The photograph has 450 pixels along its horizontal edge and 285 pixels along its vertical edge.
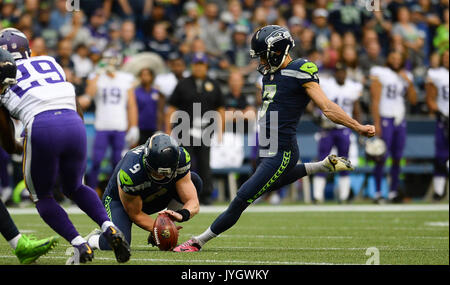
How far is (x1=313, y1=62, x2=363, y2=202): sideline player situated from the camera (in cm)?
1275

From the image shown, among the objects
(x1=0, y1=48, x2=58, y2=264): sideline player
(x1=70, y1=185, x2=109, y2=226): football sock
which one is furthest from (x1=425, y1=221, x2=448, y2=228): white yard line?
(x1=0, y1=48, x2=58, y2=264): sideline player

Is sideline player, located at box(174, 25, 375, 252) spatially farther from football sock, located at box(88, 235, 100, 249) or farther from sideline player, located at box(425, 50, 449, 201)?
sideline player, located at box(425, 50, 449, 201)

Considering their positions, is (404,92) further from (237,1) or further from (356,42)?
(237,1)

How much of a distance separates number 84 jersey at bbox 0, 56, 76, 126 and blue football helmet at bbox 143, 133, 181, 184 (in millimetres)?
708

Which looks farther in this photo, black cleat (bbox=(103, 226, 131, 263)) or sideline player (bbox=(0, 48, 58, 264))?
sideline player (bbox=(0, 48, 58, 264))

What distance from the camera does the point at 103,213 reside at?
581 centimetres

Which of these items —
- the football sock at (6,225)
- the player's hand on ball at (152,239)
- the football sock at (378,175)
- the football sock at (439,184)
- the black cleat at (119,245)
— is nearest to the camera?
the black cleat at (119,245)

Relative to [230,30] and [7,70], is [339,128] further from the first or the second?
[7,70]

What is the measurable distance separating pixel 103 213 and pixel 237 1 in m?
11.1

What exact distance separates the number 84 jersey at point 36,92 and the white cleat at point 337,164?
6.98 feet

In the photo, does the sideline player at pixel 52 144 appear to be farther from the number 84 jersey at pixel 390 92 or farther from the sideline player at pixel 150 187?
the number 84 jersey at pixel 390 92

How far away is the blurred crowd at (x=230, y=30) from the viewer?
14.1 m

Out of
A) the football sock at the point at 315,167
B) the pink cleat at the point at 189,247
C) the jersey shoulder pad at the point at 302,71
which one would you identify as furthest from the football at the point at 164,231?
the jersey shoulder pad at the point at 302,71

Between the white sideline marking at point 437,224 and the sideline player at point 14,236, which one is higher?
the sideline player at point 14,236
